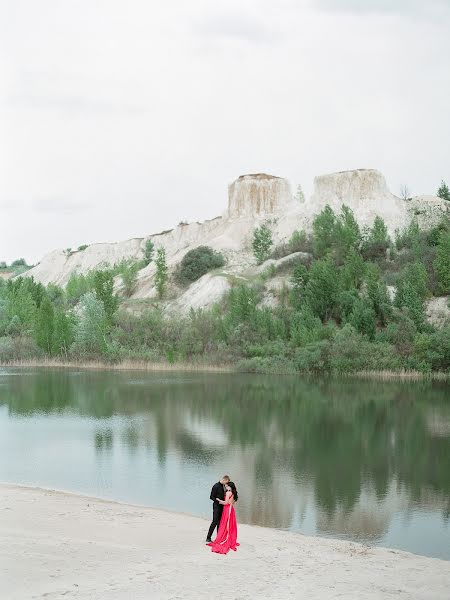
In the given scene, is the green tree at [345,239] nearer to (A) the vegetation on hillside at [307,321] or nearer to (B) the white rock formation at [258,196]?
(A) the vegetation on hillside at [307,321]

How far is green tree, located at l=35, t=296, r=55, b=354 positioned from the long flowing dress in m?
43.5

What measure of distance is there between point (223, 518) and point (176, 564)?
1095 millimetres

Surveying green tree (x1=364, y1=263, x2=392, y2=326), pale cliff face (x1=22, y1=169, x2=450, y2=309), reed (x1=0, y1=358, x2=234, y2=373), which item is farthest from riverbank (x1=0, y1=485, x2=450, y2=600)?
pale cliff face (x1=22, y1=169, x2=450, y2=309)

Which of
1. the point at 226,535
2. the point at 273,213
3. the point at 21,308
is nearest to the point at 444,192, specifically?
the point at 273,213

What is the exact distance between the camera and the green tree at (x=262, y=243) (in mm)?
67625

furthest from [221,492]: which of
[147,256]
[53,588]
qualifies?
[147,256]

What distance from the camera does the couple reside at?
10.2 meters

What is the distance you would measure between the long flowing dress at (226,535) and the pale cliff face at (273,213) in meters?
49.6

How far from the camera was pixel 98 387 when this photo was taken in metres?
36.0

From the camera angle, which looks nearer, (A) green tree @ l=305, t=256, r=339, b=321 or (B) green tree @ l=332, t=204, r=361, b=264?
(A) green tree @ l=305, t=256, r=339, b=321

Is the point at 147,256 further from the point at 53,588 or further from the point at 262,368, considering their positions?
the point at 53,588

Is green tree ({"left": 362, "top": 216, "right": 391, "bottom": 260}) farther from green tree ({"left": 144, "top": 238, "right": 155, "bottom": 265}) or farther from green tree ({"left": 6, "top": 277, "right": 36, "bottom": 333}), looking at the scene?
green tree ({"left": 144, "top": 238, "right": 155, "bottom": 265})

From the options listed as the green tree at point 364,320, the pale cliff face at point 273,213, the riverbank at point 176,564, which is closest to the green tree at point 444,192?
the pale cliff face at point 273,213

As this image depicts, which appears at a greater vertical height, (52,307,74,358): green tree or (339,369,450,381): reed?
(52,307,74,358): green tree
